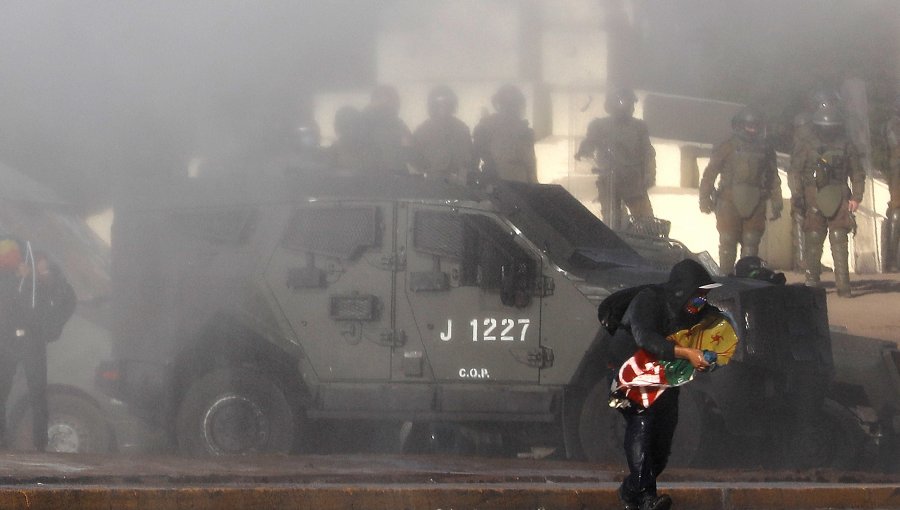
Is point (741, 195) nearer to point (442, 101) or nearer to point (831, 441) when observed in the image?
point (831, 441)

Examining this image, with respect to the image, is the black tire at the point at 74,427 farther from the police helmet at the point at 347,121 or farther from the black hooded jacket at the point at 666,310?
the black hooded jacket at the point at 666,310

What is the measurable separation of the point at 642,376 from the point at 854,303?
4708mm

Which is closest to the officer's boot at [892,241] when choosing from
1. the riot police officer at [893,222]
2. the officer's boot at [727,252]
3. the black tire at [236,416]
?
the riot police officer at [893,222]

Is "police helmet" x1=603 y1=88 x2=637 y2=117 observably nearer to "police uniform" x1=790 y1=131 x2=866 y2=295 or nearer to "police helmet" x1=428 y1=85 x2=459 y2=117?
"police helmet" x1=428 y1=85 x2=459 y2=117

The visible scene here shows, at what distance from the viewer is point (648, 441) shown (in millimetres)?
4719

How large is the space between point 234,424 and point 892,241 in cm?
588

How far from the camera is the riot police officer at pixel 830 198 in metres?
8.52

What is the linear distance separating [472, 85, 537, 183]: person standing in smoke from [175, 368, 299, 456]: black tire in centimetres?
147

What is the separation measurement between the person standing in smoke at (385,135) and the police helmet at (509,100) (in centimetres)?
37

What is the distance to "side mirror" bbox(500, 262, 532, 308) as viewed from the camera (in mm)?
6312

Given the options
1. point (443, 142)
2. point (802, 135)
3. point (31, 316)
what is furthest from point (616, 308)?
point (31, 316)

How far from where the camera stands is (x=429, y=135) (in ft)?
17.0

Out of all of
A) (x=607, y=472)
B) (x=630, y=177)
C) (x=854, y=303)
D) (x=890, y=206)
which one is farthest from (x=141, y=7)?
(x=890, y=206)

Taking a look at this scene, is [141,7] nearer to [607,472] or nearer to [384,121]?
[384,121]
